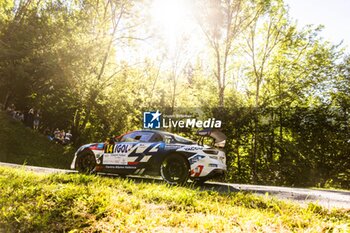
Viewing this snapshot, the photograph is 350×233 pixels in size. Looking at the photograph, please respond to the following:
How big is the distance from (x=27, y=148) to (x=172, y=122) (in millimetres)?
9190

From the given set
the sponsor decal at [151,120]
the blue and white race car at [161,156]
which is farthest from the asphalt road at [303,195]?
the sponsor decal at [151,120]

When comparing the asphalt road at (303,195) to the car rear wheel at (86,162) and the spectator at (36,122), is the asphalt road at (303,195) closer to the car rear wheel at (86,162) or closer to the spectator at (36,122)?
the car rear wheel at (86,162)

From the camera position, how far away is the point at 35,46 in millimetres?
20516

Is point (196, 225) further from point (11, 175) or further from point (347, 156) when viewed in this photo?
point (347, 156)

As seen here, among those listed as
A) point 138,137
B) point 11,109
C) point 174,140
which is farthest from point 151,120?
point 174,140

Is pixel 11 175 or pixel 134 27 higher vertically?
pixel 134 27

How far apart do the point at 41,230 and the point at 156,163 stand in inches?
158

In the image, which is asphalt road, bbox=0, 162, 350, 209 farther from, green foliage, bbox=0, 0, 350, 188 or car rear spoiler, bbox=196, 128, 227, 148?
green foliage, bbox=0, 0, 350, 188

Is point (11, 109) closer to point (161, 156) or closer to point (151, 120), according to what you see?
point (151, 120)

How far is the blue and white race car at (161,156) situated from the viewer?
7008mm

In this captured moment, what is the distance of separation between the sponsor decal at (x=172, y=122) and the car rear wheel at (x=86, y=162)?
9.05 meters

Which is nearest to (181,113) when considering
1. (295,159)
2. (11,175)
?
(295,159)

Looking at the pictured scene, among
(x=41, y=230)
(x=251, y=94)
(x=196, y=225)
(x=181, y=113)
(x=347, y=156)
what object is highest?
(x=251, y=94)

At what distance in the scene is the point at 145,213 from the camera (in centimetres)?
383
